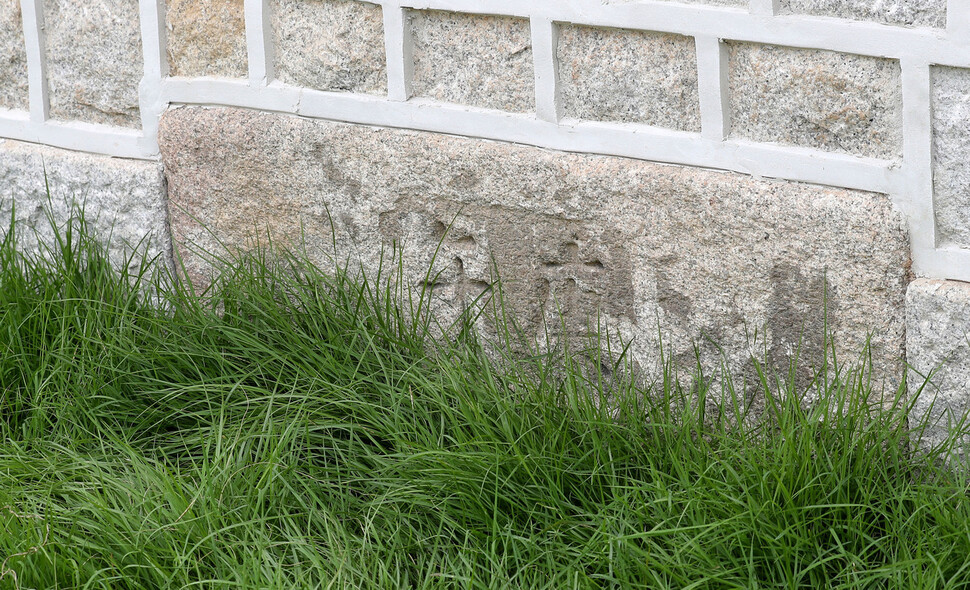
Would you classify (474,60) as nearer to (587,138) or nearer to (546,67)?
(546,67)

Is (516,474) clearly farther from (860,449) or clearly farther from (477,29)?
(477,29)

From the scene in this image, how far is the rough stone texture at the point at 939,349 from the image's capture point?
93.7 inches

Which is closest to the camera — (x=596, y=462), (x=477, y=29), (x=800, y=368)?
(x=596, y=462)

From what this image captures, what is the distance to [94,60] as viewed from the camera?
11.6 feet

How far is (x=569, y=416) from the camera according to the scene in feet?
8.79

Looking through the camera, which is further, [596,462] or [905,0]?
[596,462]

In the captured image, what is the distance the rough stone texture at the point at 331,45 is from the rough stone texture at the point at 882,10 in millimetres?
1088

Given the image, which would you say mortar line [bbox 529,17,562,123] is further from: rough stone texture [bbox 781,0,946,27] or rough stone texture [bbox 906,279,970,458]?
rough stone texture [bbox 906,279,970,458]

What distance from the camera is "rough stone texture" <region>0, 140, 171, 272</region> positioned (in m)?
3.47

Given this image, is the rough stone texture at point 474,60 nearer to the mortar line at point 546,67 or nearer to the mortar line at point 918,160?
the mortar line at point 546,67

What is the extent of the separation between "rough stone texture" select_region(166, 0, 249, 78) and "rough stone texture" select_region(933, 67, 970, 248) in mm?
1836

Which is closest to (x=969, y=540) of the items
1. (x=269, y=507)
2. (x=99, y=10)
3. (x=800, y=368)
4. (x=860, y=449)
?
(x=860, y=449)

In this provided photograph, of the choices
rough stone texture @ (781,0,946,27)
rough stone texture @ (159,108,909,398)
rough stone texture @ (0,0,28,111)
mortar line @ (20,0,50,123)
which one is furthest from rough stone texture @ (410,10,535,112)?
rough stone texture @ (0,0,28,111)

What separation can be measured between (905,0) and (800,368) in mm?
820
